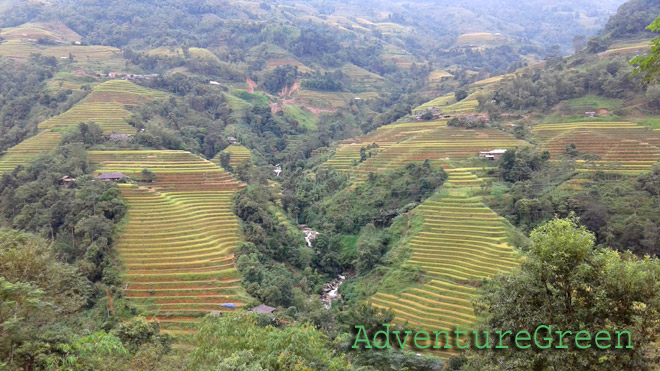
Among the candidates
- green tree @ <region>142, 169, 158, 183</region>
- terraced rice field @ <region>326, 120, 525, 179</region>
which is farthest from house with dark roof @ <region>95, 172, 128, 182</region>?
terraced rice field @ <region>326, 120, 525, 179</region>

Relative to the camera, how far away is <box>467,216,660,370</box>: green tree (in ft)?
23.8

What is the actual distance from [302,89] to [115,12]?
2109 inches

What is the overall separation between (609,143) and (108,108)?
164 ft

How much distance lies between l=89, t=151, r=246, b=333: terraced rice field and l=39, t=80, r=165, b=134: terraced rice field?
26.0 feet

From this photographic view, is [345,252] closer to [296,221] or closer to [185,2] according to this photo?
[296,221]

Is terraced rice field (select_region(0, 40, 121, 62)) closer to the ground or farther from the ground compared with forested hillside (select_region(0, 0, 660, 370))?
farther from the ground

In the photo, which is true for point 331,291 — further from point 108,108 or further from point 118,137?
point 108,108

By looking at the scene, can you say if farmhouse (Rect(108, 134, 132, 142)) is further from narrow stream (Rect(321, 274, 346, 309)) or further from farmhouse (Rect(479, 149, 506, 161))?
farmhouse (Rect(479, 149, 506, 161))

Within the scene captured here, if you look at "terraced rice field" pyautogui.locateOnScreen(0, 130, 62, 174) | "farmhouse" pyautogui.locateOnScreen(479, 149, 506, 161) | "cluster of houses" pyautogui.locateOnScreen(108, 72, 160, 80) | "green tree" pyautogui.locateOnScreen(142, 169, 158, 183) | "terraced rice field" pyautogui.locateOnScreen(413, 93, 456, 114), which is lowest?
"farmhouse" pyautogui.locateOnScreen(479, 149, 506, 161)

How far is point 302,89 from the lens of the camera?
2781 inches

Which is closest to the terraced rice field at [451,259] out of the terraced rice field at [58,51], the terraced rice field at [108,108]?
the terraced rice field at [108,108]

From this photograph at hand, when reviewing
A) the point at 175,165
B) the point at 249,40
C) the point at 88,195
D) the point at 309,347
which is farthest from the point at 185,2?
the point at 309,347

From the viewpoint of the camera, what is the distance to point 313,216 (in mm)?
37344

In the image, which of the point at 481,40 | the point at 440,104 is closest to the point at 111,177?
the point at 440,104
